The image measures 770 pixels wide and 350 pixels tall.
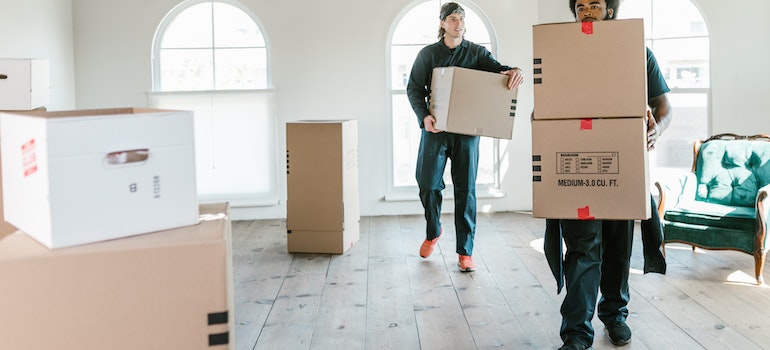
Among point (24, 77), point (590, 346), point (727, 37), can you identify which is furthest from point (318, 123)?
point (727, 37)

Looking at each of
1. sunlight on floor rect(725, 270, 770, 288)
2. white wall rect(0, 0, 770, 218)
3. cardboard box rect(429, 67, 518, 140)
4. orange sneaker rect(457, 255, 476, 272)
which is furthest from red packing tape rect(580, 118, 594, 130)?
white wall rect(0, 0, 770, 218)

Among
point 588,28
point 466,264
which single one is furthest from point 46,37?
point 588,28

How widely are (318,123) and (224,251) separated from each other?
340 cm

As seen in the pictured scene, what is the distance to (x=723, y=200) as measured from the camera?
4.67 meters

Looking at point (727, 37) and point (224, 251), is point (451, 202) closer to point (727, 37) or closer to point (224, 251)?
point (727, 37)

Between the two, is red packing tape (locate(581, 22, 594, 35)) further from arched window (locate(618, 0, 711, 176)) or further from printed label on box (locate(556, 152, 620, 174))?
arched window (locate(618, 0, 711, 176))

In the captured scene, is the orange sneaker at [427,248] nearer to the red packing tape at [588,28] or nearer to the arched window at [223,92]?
the arched window at [223,92]

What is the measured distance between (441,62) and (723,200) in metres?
1.92

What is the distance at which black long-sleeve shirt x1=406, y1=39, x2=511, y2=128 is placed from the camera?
172 inches

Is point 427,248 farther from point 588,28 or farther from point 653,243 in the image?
point 588,28

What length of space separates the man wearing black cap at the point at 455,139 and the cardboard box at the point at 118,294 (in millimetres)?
2951

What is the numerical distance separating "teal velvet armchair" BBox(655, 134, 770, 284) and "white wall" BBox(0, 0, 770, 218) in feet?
4.01

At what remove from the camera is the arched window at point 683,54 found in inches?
237

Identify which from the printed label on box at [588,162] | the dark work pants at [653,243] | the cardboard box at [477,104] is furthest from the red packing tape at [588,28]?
the cardboard box at [477,104]
